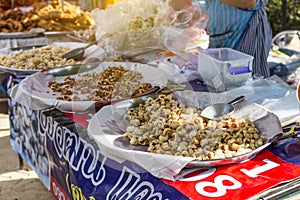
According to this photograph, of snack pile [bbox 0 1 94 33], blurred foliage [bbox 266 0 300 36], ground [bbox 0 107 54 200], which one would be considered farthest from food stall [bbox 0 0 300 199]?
blurred foliage [bbox 266 0 300 36]

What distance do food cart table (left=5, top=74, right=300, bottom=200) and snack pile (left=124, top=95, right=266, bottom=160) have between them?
0.04 m

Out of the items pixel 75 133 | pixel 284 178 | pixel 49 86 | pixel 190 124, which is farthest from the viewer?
pixel 49 86

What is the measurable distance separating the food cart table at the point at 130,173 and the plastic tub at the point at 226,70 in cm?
34

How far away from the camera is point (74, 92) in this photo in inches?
55.9

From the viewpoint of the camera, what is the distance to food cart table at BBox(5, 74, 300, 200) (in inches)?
32.1

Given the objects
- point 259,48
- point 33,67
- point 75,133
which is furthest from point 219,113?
point 33,67

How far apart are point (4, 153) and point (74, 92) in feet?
4.57

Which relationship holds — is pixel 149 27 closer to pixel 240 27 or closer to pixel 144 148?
pixel 240 27

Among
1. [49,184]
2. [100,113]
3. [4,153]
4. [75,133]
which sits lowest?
[4,153]

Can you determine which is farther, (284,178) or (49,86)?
(49,86)

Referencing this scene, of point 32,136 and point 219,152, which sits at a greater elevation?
point 219,152

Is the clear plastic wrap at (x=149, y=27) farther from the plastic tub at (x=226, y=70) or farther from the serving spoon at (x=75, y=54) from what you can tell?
the plastic tub at (x=226, y=70)

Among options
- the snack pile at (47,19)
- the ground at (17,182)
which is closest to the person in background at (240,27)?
the ground at (17,182)

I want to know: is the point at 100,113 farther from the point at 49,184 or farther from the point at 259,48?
the point at 259,48
